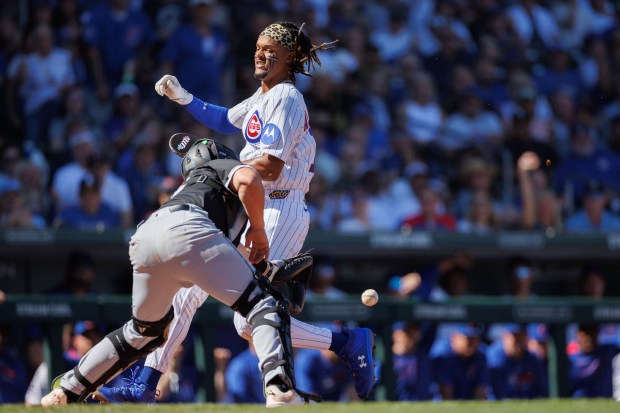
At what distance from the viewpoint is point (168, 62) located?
1056 cm

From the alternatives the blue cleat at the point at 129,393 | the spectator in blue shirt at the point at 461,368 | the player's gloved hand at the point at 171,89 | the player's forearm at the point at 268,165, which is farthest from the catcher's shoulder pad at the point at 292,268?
the spectator in blue shirt at the point at 461,368

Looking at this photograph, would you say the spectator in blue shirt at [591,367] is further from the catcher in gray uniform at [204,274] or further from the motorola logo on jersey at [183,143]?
the motorola logo on jersey at [183,143]

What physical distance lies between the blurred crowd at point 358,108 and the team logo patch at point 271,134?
10.0ft

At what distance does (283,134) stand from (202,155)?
46 cm

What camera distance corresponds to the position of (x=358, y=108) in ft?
37.8

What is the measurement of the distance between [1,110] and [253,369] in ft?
12.0

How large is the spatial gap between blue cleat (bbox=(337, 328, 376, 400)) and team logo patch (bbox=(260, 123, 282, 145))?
1.25 m

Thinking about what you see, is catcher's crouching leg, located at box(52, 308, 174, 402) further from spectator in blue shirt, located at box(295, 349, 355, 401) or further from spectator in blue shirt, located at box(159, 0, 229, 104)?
spectator in blue shirt, located at box(159, 0, 229, 104)

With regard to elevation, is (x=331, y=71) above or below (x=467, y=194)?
above

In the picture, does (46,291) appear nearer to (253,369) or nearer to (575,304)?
(253,369)

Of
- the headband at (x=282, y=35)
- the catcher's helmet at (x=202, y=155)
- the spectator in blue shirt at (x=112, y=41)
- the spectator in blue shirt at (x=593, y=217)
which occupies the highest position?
the spectator in blue shirt at (x=112, y=41)

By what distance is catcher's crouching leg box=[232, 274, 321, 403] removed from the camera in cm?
460

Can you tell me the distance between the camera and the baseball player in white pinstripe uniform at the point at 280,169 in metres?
5.43

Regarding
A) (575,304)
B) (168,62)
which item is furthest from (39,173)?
(575,304)
